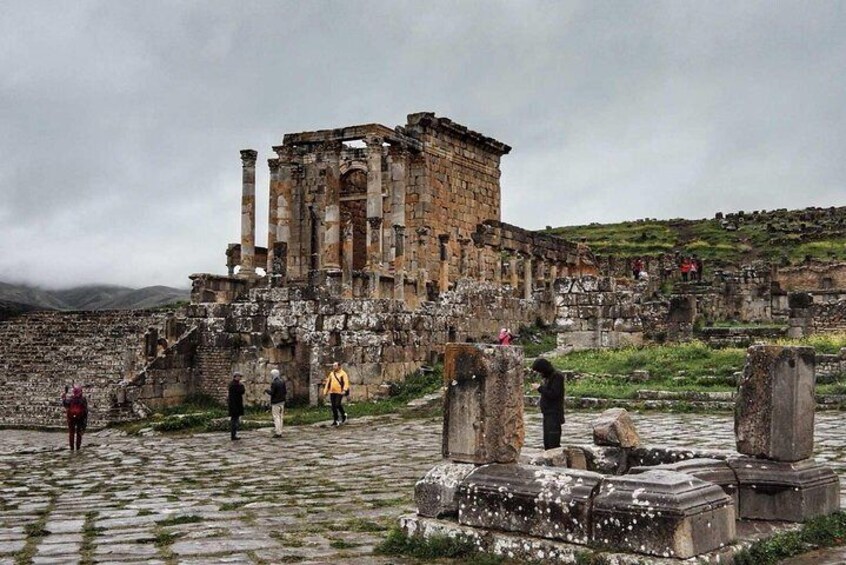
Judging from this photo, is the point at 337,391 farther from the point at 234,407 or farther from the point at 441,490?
the point at 441,490

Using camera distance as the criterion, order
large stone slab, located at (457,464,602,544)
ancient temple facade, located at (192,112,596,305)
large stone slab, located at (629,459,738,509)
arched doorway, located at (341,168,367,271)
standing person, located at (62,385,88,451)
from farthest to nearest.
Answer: arched doorway, located at (341,168,367,271) < ancient temple facade, located at (192,112,596,305) < standing person, located at (62,385,88,451) < large stone slab, located at (629,459,738,509) < large stone slab, located at (457,464,602,544)

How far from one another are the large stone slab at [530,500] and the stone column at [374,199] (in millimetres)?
22264

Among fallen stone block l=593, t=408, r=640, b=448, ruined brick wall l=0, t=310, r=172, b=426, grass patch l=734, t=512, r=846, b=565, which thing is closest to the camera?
grass patch l=734, t=512, r=846, b=565

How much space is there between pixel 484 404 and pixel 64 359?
72.0ft

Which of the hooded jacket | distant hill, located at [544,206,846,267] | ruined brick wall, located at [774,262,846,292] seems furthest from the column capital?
distant hill, located at [544,206,846,267]

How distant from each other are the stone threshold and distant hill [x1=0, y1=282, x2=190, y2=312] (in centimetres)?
2551

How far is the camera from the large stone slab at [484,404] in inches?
288

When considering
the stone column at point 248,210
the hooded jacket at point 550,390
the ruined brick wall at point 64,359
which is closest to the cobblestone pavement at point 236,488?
the hooded jacket at point 550,390

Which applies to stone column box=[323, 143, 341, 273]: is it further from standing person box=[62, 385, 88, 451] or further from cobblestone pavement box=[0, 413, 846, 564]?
standing person box=[62, 385, 88, 451]

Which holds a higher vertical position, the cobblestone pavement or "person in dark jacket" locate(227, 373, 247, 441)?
"person in dark jacket" locate(227, 373, 247, 441)

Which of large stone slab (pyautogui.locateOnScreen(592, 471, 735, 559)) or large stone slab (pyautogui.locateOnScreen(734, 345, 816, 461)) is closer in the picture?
large stone slab (pyautogui.locateOnScreen(592, 471, 735, 559))

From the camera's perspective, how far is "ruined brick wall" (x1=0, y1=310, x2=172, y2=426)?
23062mm

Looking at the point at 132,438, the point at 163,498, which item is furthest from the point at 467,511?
the point at 132,438

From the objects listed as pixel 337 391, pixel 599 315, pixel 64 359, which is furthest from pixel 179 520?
pixel 64 359
